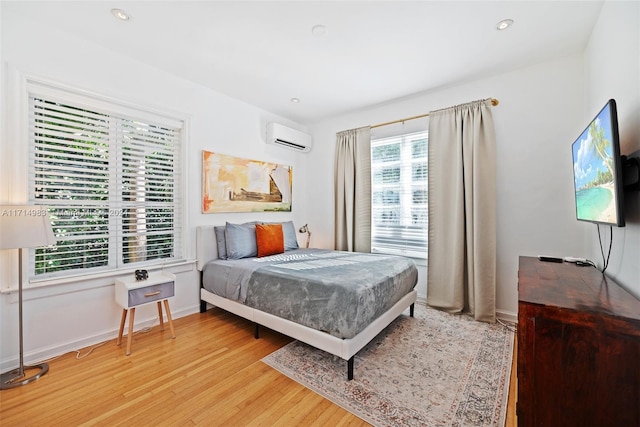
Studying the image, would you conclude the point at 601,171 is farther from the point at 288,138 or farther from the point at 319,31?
the point at 288,138

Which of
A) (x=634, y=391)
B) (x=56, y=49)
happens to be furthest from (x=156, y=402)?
(x=56, y=49)

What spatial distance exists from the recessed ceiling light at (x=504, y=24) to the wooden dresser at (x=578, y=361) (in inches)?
82.8

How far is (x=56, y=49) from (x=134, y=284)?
6.70ft

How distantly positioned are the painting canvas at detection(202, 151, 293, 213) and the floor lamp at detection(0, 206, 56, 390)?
4.69 feet

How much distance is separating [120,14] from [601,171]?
3396 millimetres

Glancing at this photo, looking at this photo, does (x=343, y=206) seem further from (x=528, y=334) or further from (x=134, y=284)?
(x=528, y=334)

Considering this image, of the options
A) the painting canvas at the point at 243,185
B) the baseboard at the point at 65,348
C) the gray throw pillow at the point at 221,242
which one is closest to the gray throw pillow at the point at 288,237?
the painting canvas at the point at 243,185

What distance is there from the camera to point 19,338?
5.96 ft

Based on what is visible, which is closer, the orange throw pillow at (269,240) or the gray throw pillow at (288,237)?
the orange throw pillow at (269,240)

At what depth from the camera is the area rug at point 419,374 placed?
155cm

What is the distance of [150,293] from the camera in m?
2.33

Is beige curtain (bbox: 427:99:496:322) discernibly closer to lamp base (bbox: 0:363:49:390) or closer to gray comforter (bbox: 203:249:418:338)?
gray comforter (bbox: 203:249:418:338)

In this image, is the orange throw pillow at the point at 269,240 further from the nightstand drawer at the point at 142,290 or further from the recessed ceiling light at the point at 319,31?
the recessed ceiling light at the point at 319,31

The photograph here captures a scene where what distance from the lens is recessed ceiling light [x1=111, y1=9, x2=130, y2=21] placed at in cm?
196
